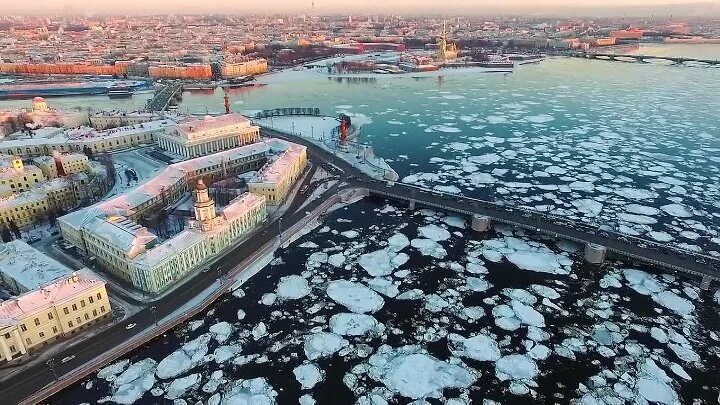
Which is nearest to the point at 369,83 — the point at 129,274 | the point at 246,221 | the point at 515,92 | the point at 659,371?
the point at 515,92

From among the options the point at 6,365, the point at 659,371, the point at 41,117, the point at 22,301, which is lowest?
the point at 659,371

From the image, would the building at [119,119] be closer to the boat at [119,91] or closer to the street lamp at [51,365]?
the boat at [119,91]

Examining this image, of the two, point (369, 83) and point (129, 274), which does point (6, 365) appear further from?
point (369, 83)

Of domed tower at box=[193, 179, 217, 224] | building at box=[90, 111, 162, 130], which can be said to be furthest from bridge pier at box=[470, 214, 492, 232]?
building at box=[90, 111, 162, 130]

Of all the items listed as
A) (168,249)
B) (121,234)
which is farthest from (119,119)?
(168,249)

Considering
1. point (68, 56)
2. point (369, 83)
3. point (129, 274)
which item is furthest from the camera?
point (68, 56)

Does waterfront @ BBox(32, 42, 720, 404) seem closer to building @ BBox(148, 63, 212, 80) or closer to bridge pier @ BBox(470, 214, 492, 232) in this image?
bridge pier @ BBox(470, 214, 492, 232)
